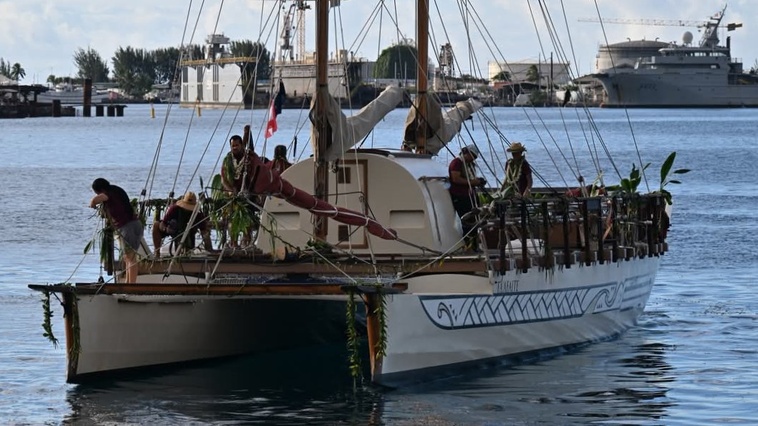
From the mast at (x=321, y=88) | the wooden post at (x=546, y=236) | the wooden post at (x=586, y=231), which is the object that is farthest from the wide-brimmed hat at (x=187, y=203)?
the wooden post at (x=586, y=231)

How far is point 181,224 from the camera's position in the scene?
21969 mm

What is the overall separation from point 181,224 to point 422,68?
4.54m

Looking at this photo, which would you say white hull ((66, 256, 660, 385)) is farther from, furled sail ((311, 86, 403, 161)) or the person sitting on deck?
the person sitting on deck

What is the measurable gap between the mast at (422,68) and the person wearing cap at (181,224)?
3.82m

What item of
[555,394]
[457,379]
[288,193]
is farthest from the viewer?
[457,379]

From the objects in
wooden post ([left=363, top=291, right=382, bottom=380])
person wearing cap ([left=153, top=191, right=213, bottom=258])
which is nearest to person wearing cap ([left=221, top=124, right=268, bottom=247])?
person wearing cap ([left=153, top=191, right=213, bottom=258])

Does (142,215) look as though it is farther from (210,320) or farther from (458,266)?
(458,266)

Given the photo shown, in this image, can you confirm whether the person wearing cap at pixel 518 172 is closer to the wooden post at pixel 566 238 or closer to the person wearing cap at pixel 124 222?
the wooden post at pixel 566 238

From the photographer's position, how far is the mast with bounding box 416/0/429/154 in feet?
79.5

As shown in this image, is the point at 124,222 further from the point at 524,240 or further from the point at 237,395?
the point at 524,240

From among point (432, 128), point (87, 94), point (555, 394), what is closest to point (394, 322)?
point (555, 394)

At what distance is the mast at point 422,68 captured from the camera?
24.2 metres

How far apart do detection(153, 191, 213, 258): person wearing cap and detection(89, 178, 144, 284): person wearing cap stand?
84cm

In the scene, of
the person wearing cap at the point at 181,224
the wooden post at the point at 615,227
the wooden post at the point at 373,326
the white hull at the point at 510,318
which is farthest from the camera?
the wooden post at the point at 615,227
